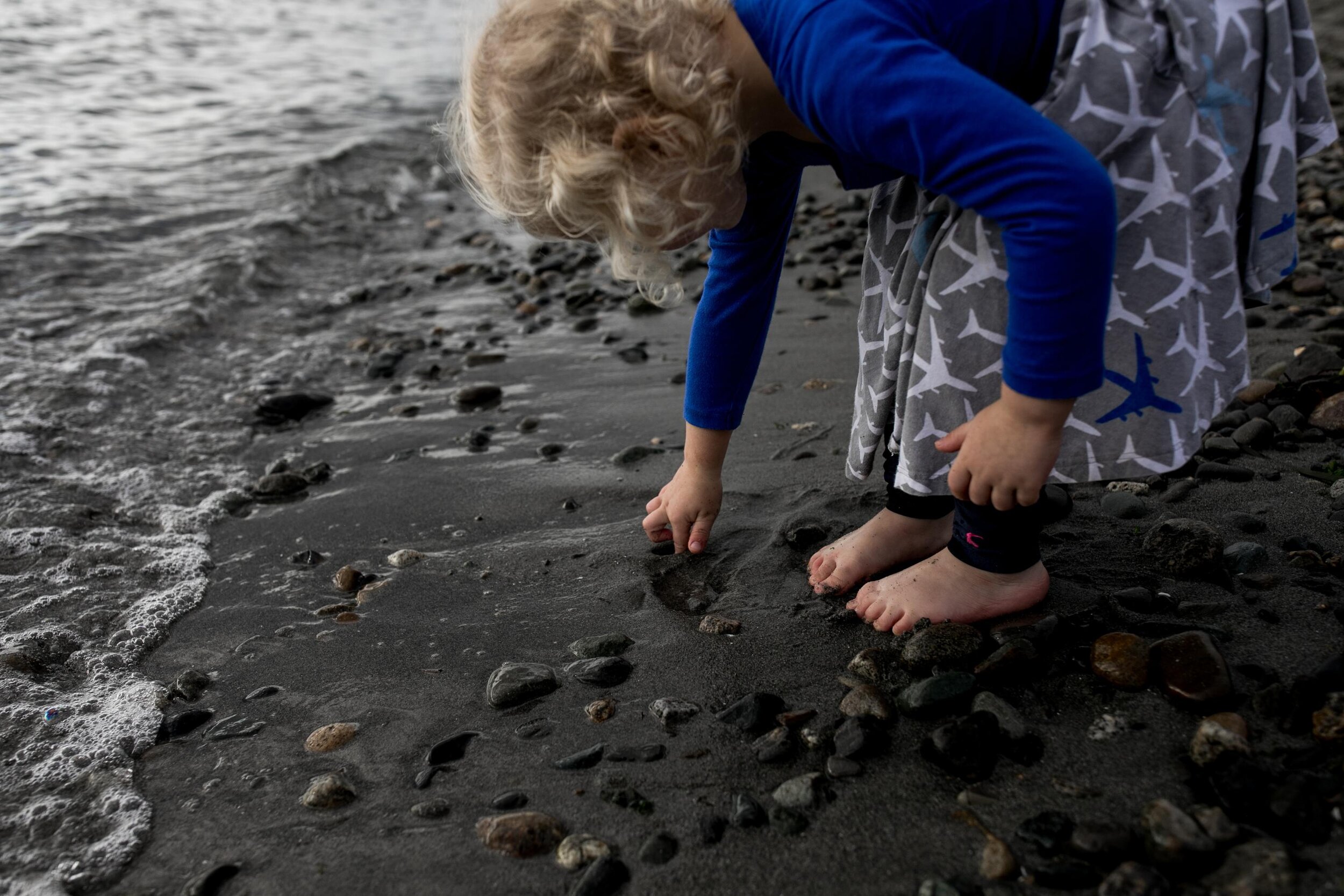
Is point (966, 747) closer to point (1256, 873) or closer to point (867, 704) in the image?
point (867, 704)

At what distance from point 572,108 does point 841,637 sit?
1.24 m

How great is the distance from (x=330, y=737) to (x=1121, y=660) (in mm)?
1555

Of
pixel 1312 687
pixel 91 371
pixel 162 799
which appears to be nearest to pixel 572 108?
pixel 162 799

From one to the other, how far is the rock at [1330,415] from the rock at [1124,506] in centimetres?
62

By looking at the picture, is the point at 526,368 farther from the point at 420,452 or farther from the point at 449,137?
the point at 449,137

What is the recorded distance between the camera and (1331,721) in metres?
1.61

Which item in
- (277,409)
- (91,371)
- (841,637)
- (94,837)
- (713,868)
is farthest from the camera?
(91,371)

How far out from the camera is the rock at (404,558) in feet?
8.87

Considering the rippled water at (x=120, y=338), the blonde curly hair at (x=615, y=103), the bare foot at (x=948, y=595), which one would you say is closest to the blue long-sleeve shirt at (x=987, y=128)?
the blonde curly hair at (x=615, y=103)

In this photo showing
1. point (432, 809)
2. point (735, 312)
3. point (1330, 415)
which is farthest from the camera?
point (1330, 415)

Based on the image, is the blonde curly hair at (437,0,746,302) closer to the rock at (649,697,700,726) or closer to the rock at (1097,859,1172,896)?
the rock at (649,697,700,726)

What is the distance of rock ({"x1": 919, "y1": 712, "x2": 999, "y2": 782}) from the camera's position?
1693 millimetres

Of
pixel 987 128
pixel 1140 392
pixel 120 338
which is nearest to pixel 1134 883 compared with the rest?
pixel 1140 392

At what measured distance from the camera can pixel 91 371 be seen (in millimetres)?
4383
